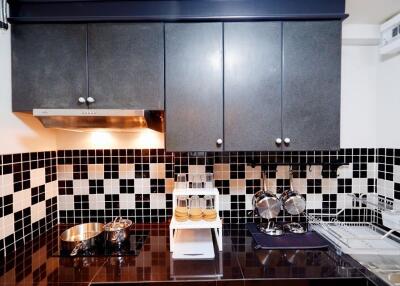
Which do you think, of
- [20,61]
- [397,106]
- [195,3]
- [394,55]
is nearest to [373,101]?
[397,106]

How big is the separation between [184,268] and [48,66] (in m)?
1.30

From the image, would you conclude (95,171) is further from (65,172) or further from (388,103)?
(388,103)

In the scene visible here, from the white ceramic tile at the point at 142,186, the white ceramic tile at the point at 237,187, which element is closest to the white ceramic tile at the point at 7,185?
the white ceramic tile at the point at 142,186

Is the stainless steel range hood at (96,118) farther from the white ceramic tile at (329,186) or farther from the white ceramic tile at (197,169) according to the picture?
the white ceramic tile at (329,186)

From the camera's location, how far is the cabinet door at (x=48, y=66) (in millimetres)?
1405

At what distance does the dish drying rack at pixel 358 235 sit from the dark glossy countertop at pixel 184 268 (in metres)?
0.13

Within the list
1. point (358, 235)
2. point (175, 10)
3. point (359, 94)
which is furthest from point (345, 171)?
point (175, 10)

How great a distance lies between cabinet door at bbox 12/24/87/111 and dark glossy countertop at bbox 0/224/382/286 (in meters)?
0.82

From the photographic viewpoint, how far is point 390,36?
1.58 metres

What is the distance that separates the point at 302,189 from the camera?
1807mm

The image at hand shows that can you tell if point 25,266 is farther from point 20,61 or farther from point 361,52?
point 361,52

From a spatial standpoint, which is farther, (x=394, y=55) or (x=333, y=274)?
(x=394, y=55)

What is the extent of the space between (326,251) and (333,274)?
0.25 m

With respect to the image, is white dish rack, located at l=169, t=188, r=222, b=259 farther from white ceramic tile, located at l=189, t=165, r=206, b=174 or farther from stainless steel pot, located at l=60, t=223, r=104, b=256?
stainless steel pot, located at l=60, t=223, r=104, b=256
